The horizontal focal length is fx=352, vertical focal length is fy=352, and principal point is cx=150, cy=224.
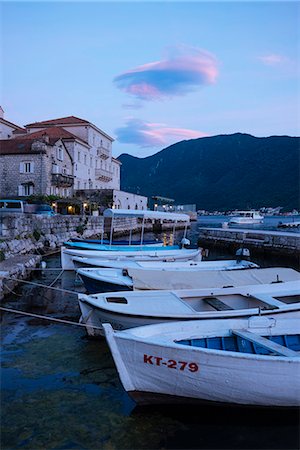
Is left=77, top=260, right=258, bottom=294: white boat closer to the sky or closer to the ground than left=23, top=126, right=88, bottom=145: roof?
closer to the ground

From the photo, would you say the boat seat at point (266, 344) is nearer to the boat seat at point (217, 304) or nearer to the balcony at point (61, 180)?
the boat seat at point (217, 304)

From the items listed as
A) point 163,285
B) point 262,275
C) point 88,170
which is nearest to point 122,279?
point 163,285

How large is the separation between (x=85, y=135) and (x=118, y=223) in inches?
651

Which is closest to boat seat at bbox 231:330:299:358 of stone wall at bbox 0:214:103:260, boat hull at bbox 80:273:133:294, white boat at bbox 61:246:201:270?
boat hull at bbox 80:273:133:294

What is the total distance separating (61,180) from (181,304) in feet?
122

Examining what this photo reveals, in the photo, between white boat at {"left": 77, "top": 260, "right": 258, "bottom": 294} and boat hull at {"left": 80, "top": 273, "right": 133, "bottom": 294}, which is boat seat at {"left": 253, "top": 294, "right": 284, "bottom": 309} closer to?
white boat at {"left": 77, "top": 260, "right": 258, "bottom": 294}

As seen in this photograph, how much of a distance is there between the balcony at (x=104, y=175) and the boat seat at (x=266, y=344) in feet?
165

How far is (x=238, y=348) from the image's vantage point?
598 cm

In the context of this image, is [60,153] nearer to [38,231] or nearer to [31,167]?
[31,167]

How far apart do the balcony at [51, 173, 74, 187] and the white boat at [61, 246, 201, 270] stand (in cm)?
2648

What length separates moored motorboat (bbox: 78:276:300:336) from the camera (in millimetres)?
7062

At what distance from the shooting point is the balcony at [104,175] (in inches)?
2159

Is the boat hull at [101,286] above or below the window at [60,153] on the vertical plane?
below

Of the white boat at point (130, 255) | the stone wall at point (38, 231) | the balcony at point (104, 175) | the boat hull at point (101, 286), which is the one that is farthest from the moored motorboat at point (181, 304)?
the balcony at point (104, 175)
